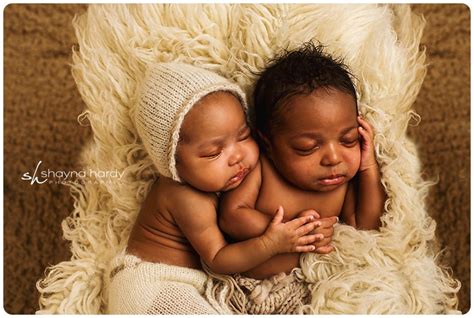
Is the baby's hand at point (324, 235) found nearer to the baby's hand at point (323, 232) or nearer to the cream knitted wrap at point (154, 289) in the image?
the baby's hand at point (323, 232)

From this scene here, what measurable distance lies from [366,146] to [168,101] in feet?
1.27

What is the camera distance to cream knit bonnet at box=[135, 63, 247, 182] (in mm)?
1160

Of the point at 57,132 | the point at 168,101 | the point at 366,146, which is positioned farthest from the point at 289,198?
the point at 57,132

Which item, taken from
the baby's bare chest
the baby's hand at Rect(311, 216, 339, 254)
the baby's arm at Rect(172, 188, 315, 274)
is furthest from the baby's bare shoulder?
the baby's hand at Rect(311, 216, 339, 254)

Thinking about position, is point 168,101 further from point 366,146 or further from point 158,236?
point 366,146

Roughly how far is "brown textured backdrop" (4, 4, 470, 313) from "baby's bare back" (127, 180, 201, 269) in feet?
0.56

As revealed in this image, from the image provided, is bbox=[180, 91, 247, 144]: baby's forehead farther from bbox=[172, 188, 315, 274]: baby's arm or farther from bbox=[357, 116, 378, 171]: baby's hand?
bbox=[357, 116, 378, 171]: baby's hand

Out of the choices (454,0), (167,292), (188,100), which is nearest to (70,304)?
(167,292)

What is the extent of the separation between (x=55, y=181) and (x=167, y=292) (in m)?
0.32

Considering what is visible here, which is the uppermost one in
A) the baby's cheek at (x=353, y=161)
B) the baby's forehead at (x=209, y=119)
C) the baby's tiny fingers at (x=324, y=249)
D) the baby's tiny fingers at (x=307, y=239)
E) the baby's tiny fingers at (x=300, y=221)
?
the baby's forehead at (x=209, y=119)

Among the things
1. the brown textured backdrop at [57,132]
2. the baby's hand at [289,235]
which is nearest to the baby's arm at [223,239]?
the baby's hand at [289,235]

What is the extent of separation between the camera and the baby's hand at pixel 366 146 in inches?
48.5

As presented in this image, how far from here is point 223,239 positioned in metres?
1.24

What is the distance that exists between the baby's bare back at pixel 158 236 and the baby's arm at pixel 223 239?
0.03m
